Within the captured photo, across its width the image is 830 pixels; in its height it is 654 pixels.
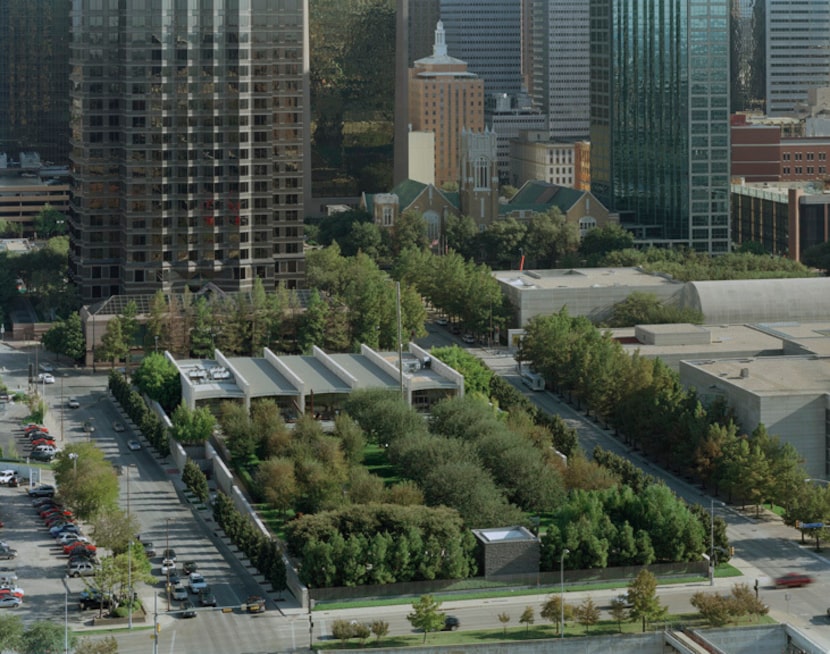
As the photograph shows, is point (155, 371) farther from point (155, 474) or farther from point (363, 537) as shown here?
point (363, 537)

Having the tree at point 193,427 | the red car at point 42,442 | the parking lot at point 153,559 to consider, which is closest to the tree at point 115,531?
the parking lot at point 153,559

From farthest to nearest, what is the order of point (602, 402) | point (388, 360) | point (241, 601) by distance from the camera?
point (388, 360), point (602, 402), point (241, 601)

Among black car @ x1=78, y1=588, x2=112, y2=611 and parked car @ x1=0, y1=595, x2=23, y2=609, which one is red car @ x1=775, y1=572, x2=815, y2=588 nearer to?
black car @ x1=78, y1=588, x2=112, y2=611

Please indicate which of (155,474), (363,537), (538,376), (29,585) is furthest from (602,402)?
(29,585)

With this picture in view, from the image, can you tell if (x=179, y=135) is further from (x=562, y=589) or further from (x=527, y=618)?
(x=527, y=618)

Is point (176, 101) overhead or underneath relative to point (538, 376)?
overhead

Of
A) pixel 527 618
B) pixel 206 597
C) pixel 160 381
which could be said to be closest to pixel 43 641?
pixel 206 597

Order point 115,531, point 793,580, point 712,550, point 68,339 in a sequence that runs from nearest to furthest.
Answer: point 793,580, point 115,531, point 712,550, point 68,339
